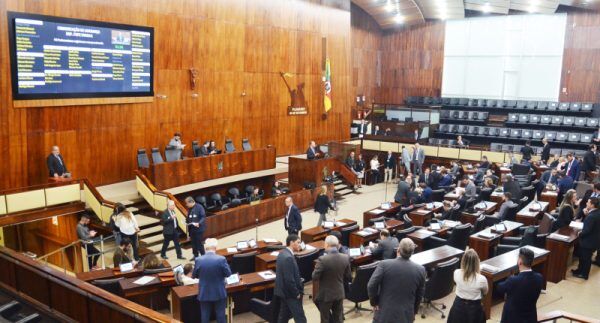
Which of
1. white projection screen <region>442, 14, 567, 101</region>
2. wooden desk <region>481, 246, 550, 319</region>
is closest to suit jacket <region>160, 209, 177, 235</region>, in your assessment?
wooden desk <region>481, 246, 550, 319</region>

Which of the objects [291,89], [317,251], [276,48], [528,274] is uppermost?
[276,48]

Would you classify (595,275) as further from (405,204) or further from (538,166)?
(538,166)

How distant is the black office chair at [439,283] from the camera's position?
6.11 m

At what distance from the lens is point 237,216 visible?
11258 millimetres

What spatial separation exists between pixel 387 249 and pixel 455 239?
1.77 m

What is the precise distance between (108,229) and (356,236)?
17.1 ft

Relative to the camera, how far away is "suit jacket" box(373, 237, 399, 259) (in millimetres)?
6668

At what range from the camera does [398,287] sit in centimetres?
435

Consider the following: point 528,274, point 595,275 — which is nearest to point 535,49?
point 595,275

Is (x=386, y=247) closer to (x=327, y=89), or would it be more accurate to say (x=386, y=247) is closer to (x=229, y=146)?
(x=229, y=146)

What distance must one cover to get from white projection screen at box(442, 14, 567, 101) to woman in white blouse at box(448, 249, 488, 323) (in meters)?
17.9

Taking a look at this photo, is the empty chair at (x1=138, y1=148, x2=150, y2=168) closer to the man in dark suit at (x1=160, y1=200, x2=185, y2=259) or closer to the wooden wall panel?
the wooden wall panel

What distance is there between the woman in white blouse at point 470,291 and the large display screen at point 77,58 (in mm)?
9326

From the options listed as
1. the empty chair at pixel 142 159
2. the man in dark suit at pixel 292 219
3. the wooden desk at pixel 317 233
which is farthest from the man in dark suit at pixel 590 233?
the empty chair at pixel 142 159
